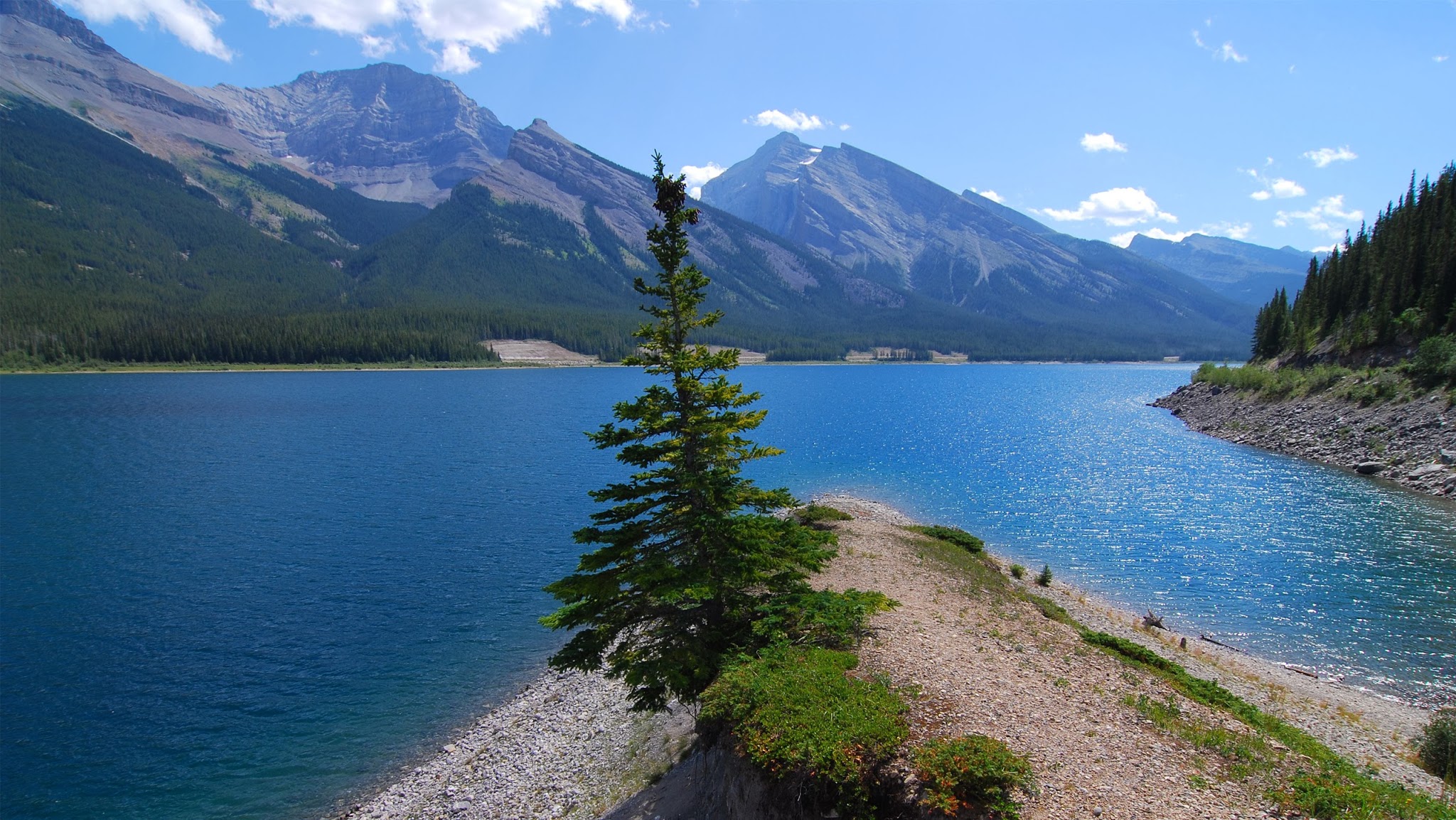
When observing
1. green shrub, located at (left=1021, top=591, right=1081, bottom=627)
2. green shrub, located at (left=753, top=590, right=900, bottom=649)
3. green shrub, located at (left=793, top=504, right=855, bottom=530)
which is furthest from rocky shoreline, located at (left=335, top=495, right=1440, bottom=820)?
green shrub, located at (left=793, top=504, right=855, bottom=530)

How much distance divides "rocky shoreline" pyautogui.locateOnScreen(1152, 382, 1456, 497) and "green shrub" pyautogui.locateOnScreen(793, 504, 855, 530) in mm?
48668

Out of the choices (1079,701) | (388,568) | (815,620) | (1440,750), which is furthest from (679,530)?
(388,568)

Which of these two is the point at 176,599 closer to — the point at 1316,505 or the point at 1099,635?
the point at 1099,635

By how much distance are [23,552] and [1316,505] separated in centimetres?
9437

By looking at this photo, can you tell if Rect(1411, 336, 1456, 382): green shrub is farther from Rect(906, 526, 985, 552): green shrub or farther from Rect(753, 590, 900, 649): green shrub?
Rect(753, 590, 900, 649): green shrub

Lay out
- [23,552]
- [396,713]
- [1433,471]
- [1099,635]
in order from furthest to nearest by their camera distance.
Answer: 1. [1433,471]
2. [23,552]
3. [396,713]
4. [1099,635]

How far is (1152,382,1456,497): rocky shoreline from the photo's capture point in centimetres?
5516

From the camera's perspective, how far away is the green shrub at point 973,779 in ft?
41.3

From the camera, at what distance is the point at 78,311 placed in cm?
19762

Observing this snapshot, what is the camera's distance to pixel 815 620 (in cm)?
2016

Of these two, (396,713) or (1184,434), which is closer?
(396,713)

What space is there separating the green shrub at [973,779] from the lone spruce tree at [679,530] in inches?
274

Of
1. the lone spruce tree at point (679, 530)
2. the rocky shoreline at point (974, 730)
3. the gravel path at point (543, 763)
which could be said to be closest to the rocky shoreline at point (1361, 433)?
the rocky shoreline at point (974, 730)

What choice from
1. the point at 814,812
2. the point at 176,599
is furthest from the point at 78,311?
the point at 814,812
